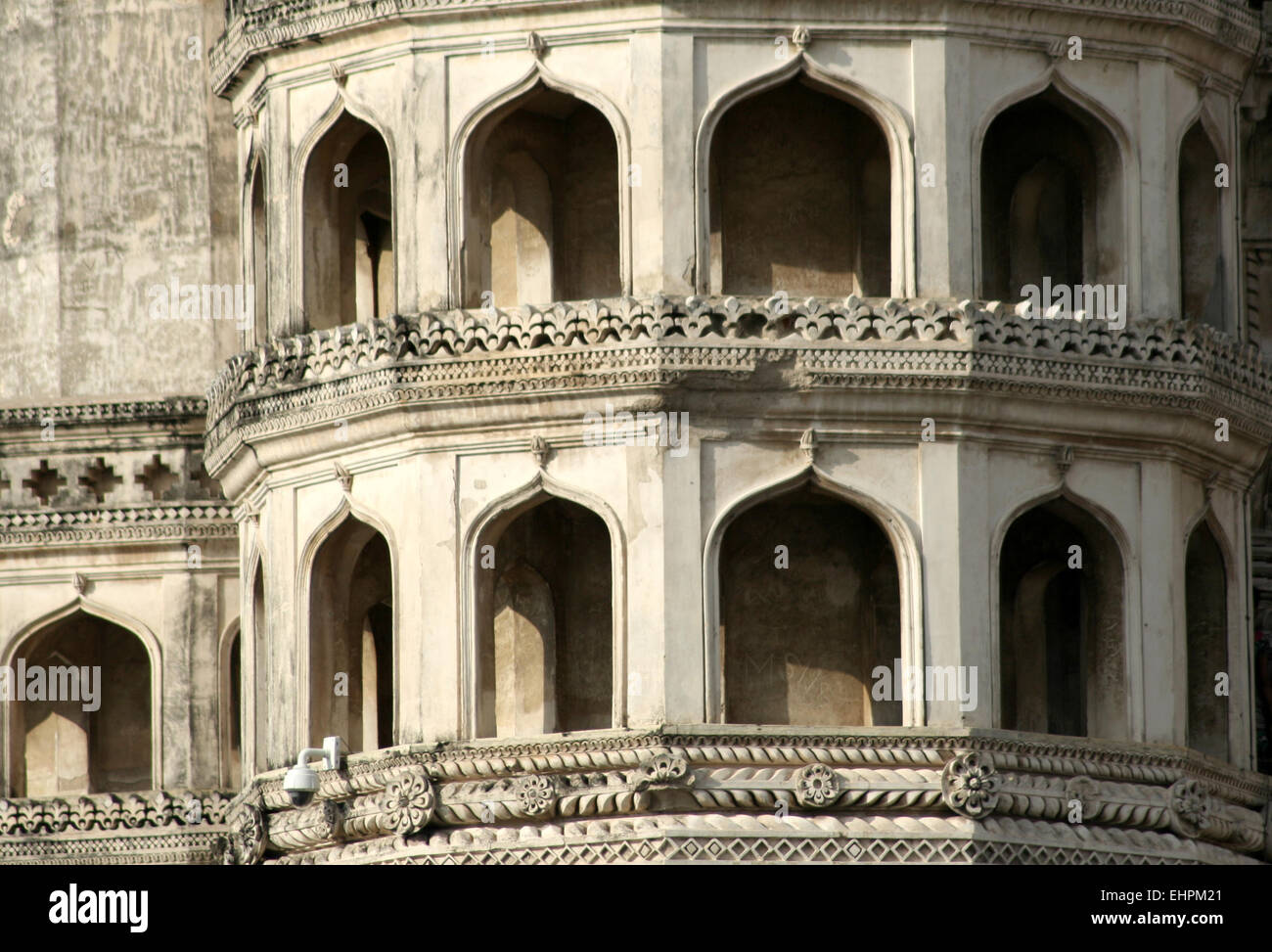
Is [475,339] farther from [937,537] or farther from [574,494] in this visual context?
[937,537]

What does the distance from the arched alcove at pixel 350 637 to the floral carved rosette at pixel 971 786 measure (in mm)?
5760

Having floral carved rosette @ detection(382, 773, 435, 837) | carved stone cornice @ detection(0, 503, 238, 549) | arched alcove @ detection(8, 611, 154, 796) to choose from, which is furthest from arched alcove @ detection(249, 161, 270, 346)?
floral carved rosette @ detection(382, 773, 435, 837)

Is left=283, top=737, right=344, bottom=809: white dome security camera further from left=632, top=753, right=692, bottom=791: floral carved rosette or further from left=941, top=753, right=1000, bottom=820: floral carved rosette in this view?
left=941, top=753, right=1000, bottom=820: floral carved rosette

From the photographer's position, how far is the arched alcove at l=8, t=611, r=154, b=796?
150ft

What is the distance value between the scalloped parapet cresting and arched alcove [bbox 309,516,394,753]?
6.22ft

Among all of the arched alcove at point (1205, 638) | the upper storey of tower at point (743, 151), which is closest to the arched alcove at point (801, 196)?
the upper storey of tower at point (743, 151)

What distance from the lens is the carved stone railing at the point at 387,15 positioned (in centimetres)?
4075

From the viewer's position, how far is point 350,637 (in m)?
41.9

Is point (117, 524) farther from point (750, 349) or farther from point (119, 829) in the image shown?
point (750, 349)

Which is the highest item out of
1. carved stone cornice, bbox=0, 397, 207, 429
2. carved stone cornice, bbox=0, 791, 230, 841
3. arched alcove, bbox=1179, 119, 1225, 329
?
arched alcove, bbox=1179, 119, 1225, 329

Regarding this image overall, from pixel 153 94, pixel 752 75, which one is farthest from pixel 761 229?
pixel 153 94

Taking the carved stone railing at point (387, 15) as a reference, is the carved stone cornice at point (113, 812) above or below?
below

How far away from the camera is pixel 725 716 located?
4022 cm

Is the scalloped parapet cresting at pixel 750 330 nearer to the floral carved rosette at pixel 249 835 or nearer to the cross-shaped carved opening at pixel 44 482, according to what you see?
the floral carved rosette at pixel 249 835
